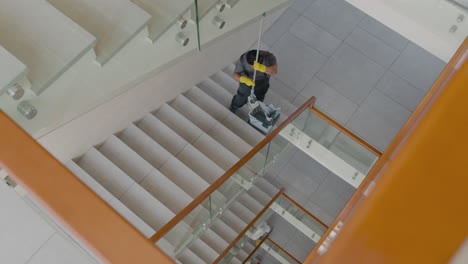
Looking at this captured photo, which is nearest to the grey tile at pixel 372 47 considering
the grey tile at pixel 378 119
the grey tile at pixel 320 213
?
the grey tile at pixel 378 119

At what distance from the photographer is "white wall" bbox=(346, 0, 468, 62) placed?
4.59m

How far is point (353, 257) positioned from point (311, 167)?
27.9 ft

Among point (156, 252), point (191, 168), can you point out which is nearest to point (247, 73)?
point (191, 168)

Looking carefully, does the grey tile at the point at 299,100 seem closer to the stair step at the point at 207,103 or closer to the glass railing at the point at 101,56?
the stair step at the point at 207,103

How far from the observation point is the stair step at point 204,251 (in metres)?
7.19

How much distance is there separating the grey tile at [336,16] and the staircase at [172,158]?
2279mm

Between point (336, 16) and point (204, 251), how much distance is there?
543 centimetres

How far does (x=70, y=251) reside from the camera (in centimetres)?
562

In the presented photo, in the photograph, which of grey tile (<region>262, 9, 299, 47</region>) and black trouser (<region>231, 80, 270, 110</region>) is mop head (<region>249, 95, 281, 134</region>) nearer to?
black trouser (<region>231, 80, 270, 110</region>)

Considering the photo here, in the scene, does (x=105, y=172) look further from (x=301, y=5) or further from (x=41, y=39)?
(x=301, y=5)

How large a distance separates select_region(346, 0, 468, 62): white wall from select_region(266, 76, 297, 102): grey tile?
10.6 feet

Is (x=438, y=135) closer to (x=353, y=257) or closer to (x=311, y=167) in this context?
(x=353, y=257)

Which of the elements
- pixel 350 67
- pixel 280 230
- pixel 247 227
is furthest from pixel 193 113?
pixel 280 230

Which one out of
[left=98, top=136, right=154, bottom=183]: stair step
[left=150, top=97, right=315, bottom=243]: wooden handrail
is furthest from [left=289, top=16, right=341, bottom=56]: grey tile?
[left=98, top=136, right=154, bottom=183]: stair step
